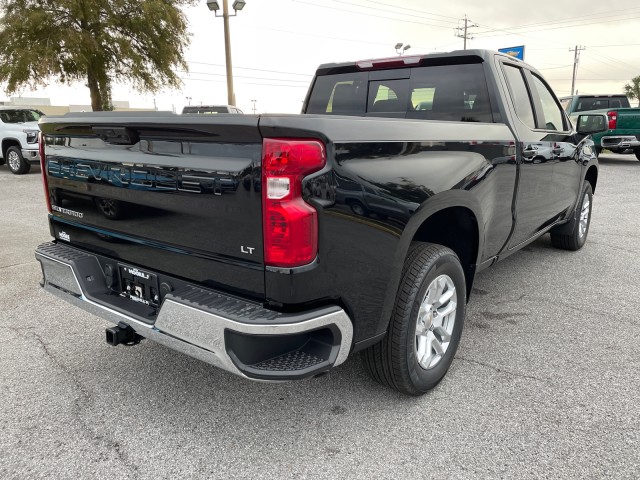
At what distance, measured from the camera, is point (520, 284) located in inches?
180

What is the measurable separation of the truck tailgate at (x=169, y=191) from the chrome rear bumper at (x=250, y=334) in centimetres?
12

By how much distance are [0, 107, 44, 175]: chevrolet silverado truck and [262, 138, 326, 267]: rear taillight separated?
1355 cm

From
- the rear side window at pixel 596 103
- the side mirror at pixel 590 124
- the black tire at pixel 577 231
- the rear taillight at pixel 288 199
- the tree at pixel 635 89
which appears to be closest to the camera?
the rear taillight at pixel 288 199

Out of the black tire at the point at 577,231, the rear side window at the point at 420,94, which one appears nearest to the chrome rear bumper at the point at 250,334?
the rear side window at the point at 420,94

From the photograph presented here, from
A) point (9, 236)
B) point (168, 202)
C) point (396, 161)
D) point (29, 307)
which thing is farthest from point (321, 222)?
point (9, 236)

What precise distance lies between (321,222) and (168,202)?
0.74m

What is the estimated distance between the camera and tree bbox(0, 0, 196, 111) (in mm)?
19797

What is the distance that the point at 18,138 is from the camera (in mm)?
13508

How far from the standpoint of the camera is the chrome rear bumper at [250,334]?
1938mm

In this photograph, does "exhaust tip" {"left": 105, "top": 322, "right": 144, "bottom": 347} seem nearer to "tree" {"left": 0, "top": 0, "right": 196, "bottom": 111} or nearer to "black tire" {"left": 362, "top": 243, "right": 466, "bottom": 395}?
"black tire" {"left": 362, "top": 243, "right": 466, "bottom": 395}

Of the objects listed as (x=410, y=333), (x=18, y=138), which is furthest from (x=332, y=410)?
(x=18, y=138)

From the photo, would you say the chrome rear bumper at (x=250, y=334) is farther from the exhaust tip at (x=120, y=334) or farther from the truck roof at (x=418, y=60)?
the truck roof at (x=418, y=60)

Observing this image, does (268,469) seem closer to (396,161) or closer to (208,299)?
(208,299)

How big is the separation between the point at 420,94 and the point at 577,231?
2864 mm
